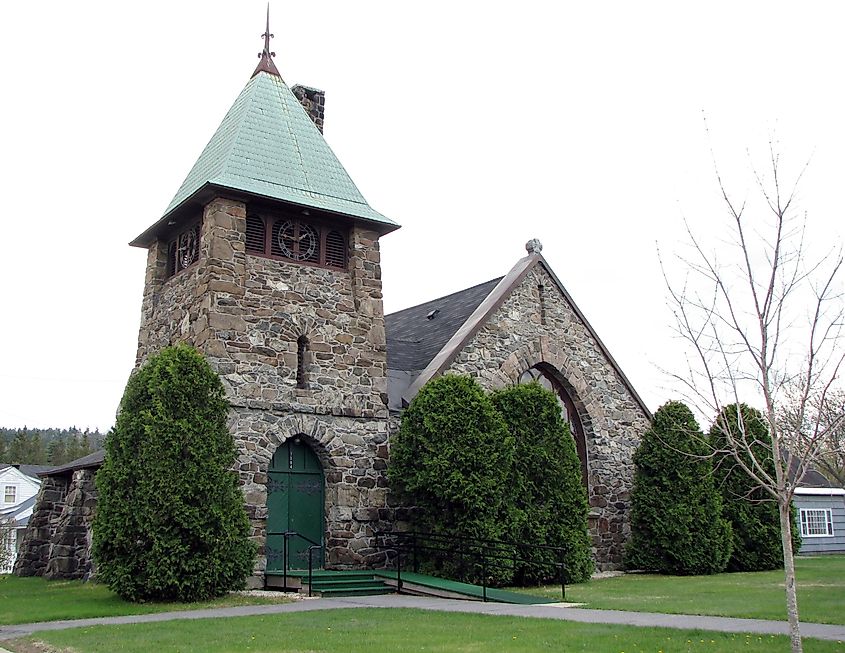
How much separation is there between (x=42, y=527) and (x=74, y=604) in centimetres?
1049

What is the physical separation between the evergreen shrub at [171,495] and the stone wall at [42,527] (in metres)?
9.64

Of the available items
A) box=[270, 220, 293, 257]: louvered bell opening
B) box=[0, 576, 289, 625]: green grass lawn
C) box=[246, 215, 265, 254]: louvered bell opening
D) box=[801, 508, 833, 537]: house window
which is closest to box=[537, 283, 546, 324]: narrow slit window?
box=[270, 220, 293, 257]: louvered bell opening

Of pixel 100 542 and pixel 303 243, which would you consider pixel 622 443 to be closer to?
pixel 303 243

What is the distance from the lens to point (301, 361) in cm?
1747

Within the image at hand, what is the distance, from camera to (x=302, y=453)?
17.2m

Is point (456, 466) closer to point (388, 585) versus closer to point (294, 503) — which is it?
point (388, 585)

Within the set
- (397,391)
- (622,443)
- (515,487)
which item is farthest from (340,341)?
(622,443)

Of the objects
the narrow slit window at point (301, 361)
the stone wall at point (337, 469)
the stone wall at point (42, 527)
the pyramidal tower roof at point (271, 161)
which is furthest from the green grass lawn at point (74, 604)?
the pyramidal tower roof at point (271, 161)

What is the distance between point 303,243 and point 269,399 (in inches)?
143

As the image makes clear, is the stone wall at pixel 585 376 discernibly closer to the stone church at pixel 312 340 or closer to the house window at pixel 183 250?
the stone church at pixel 312 340

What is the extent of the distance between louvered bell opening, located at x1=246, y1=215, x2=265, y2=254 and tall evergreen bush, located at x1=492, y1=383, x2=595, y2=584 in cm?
585

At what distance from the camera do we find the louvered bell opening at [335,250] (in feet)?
61.1

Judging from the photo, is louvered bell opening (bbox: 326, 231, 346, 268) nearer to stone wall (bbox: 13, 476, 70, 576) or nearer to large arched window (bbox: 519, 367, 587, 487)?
large arched window (bbox: 519, 367, 587, 487)

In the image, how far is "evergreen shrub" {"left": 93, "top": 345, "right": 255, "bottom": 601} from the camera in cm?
1381
